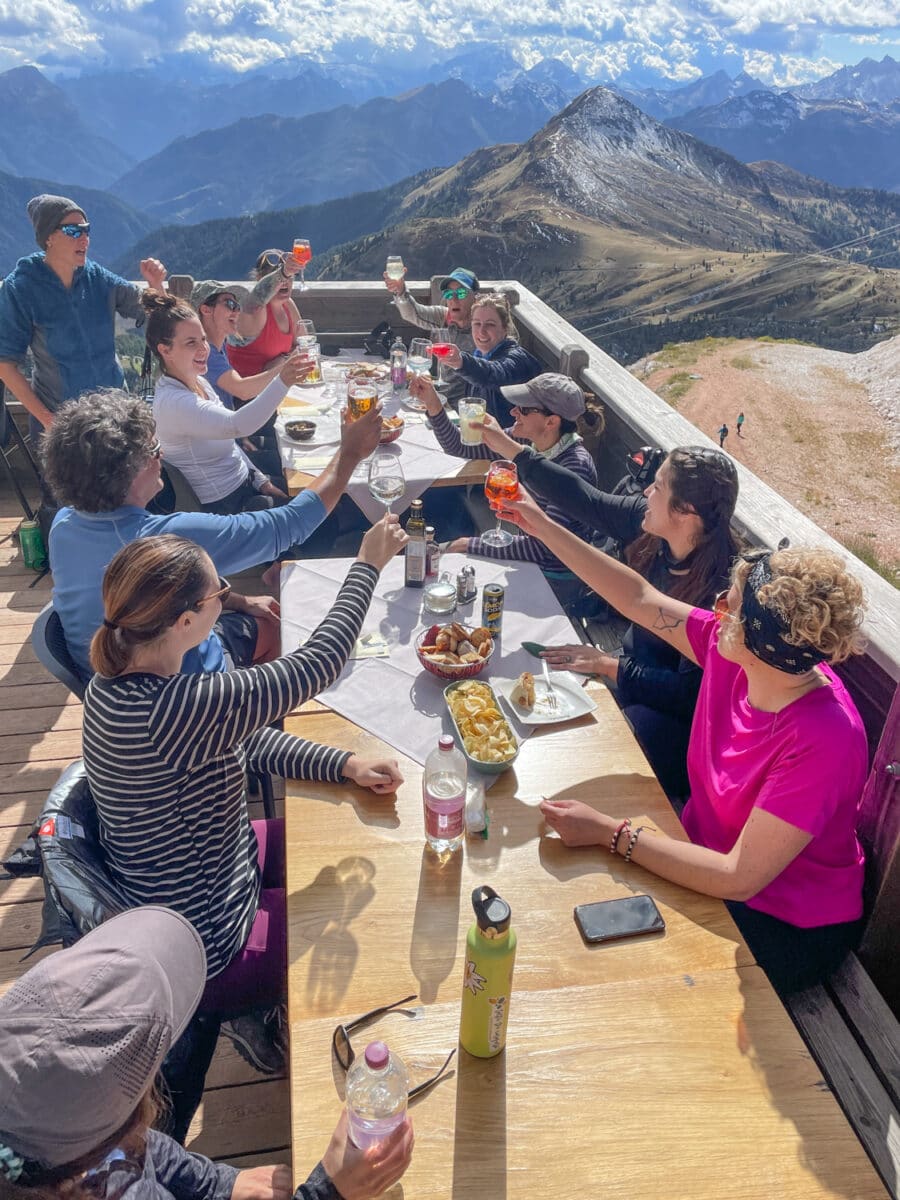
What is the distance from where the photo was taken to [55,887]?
1.88 metres

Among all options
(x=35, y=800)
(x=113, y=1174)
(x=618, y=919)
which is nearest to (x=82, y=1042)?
(x=113, y=1174)

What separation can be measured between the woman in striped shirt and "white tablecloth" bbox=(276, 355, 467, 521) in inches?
92.8

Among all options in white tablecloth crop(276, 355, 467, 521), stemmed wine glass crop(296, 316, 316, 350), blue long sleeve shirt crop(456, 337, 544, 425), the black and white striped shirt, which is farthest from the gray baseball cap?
stemmed wine glass crop(296, 316, 316, 350)

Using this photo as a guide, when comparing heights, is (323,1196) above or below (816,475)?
above

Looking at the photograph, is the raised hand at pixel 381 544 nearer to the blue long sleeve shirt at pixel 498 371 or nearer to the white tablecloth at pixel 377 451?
the white tablecloth at pixel 377 451

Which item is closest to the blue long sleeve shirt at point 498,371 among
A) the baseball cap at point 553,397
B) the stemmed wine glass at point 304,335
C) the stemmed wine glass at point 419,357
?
A: the stemmed wine glass at point 419,357

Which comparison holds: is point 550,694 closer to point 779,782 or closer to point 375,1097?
point 779,782

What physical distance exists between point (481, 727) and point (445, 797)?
0.47 meters

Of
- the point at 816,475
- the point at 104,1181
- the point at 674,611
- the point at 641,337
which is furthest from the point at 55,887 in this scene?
the point at 641,337

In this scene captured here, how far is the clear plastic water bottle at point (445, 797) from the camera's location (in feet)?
7.14

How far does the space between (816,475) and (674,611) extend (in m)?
83.8

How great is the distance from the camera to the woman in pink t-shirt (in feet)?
7.15

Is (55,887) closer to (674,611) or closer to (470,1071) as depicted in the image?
(470,1071)

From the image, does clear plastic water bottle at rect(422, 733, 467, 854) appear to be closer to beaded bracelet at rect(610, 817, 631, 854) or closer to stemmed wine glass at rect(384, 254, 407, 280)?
beaded bracelet at rect(610, 817, 631, 854)
